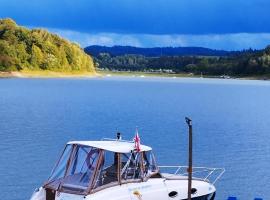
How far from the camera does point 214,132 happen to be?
70.2 metres

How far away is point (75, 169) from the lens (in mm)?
23031

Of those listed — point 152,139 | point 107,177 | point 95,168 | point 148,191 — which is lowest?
point 152,139

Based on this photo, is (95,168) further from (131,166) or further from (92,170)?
(131,166)

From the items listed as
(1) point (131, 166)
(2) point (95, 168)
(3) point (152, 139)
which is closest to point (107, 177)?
(2) point (95, 168)

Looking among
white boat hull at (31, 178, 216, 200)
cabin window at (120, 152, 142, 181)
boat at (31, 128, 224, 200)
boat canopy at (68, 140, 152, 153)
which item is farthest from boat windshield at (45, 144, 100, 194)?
cabin window at (120, 152, 142, 181)

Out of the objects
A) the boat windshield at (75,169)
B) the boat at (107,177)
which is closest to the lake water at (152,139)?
the boat windshield at (75,169)

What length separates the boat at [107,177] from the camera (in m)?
22.2

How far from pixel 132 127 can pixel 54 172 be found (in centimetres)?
4822

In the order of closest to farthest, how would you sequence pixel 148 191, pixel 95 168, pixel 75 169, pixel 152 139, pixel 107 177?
pixel 95 168, pixel 107 177, pixel 75 169, pixel 148 191, pixel 152 139

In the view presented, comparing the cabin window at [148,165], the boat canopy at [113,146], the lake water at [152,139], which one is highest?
the boat canopy at [113,146]

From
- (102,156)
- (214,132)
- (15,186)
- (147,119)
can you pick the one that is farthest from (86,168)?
(147,119)

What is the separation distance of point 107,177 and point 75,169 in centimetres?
125

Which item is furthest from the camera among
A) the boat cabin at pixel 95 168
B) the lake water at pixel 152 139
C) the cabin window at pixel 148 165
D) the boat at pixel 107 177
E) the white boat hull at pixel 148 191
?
the lake water at pixel 152 139

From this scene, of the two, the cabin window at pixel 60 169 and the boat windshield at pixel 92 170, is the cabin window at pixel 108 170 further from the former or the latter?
the cabin window at pixel 60 169
